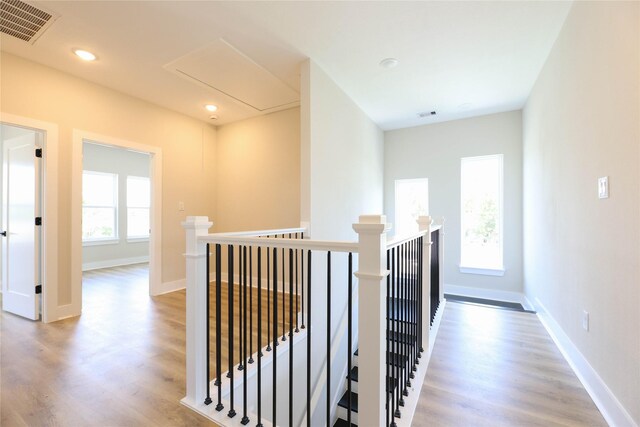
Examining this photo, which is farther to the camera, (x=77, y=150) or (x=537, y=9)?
(x=77, y=150)

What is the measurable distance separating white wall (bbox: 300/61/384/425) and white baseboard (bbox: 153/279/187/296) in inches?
92.4

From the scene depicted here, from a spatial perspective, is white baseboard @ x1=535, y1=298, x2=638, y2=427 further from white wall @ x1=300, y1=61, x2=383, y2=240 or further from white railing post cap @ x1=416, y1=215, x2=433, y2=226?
white wall @ x1=300, y1=61, x2=383, y2=240

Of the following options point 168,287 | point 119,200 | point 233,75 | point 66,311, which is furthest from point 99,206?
point 233,75

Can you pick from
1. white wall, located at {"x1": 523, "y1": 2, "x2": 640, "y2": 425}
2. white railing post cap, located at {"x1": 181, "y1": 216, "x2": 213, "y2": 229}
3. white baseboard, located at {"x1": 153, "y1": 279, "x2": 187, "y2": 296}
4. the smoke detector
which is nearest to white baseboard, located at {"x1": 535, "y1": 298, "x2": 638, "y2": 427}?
white wall, located at {"x1": 523, "y1": 2, "x2": 640, "y2": 425}

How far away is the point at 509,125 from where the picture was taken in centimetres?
432

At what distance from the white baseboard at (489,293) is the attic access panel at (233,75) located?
3.96 m

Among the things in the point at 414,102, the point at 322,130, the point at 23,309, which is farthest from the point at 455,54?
the point at 23,309

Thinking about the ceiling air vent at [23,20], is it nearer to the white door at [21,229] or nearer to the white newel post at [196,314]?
the white door at [21,229]

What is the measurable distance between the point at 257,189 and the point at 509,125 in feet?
13.2

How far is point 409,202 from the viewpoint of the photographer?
5.22 metres

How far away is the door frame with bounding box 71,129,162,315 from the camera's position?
3.02 metres

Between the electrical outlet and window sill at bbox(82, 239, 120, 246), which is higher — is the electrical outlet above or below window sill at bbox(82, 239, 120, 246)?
below

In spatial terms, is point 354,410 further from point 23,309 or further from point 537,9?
point 537,9

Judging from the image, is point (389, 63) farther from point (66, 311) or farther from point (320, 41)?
point (66, 311)
